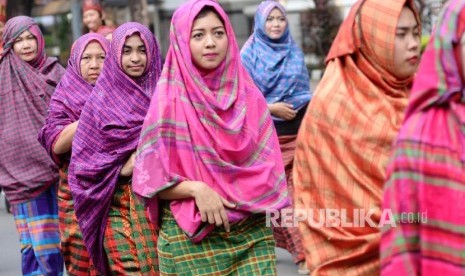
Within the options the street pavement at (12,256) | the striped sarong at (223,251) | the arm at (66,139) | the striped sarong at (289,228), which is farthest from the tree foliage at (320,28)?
the striped sarong at (223,251)

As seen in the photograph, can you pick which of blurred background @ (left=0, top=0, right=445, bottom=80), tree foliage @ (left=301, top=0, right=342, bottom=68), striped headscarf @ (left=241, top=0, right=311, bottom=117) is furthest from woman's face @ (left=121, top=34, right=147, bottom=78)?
tree foliage @ (left=301, top=0, right=342, bottom=68)

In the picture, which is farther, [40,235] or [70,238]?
[40,235]

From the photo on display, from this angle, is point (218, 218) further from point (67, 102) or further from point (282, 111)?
point (282, 111)

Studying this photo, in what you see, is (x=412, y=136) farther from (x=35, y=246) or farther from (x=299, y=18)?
(x=299, y=18)

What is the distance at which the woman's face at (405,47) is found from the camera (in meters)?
4.18

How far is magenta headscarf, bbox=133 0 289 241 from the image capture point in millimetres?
4602

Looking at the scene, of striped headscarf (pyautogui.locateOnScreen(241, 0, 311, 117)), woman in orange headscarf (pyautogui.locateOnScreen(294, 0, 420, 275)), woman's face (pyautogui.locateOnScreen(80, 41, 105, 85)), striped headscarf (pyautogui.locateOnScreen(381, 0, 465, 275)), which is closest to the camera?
Answer: striped headscarf (pyautogui.locateOnScreen(381, 0, 465, 275))

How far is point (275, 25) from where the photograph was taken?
8336mm

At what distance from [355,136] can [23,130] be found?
3862 mm

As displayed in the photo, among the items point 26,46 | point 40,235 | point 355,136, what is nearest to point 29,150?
point 40,235

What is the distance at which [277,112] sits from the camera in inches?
313

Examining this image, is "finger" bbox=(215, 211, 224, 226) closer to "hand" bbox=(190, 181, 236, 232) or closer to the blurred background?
"hand" bbox=(190, 181, 236, 232)

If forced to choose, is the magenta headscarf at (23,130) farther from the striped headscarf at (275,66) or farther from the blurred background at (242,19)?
the blurred background at (242,19)

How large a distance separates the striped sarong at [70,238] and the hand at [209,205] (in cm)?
165
